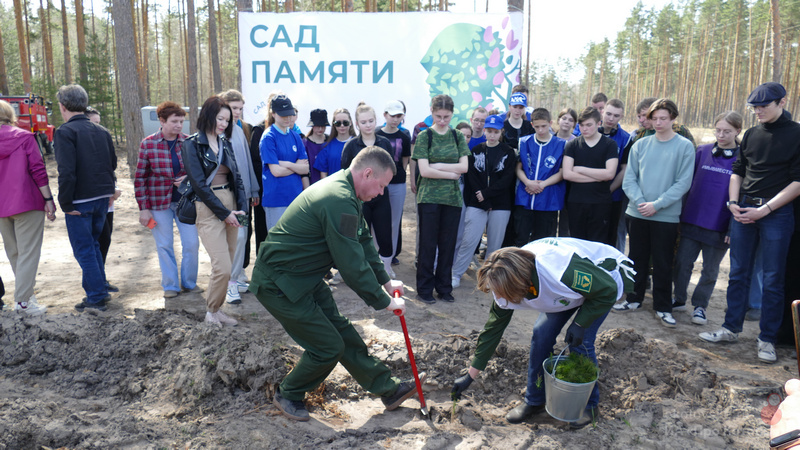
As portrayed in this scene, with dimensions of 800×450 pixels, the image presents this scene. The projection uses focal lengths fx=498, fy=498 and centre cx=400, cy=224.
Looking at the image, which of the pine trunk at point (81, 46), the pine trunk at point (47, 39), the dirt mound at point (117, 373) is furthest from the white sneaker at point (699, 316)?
the pine trunk at point (47, 39)

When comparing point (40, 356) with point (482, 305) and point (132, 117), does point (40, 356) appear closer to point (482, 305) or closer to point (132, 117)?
point (482, 305)

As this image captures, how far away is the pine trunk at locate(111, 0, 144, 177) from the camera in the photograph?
937cm

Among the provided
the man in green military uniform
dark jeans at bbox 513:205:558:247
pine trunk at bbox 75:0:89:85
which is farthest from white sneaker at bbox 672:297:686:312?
pine trunk at bbox 75:0:89:85

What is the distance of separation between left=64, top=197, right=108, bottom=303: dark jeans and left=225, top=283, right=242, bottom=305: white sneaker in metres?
1.18

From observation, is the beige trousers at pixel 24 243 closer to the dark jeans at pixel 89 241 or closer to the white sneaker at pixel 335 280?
the dark jeans at pixel 89 241

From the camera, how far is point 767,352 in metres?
4.23

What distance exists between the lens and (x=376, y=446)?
2867 millimetres

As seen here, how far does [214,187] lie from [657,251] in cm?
429

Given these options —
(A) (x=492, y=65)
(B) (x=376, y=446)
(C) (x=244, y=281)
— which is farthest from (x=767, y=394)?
(A) (x=492, y=65)

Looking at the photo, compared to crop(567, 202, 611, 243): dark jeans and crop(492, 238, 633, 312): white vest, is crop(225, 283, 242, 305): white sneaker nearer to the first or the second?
crop(492, 238, 633, 312): white vest

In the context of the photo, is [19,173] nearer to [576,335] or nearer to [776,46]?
[576,335]

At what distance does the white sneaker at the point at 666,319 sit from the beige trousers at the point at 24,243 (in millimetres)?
6060

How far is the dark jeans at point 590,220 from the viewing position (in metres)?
5.32

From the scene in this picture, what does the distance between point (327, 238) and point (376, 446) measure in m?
1.23
